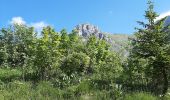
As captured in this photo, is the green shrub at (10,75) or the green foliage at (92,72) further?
the green shrub at (10,75)

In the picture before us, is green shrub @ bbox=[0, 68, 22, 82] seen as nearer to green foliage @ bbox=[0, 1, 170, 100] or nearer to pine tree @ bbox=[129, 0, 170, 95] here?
green foliage @ bbox=[0, 1, 170, 100]

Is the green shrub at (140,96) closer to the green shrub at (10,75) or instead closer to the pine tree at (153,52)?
the pine tree at (153,52)

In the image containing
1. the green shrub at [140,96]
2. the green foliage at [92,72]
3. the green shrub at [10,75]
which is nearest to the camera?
the green shrub at [140,96]

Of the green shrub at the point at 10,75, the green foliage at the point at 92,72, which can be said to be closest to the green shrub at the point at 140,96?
the green foliage at the point at 92,72

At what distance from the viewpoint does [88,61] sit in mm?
19375

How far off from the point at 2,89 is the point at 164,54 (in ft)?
21.5

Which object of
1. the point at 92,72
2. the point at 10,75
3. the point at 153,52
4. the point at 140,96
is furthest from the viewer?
the point at 92,72

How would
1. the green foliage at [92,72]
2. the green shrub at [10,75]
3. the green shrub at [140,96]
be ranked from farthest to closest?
the green shrub at [10,75]
the green foliage at [92,72]
the green shrub at [140,96]

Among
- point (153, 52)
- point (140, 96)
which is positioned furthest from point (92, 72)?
point (140, 96)

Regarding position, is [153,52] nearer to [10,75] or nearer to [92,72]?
[92,72]

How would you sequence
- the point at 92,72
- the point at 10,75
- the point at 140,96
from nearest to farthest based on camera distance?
the point at 140,96 → the point at 10,75 → the point at 92,72

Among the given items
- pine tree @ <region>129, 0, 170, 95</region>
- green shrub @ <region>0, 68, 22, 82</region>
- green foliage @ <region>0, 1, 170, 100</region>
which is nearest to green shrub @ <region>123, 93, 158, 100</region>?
green foliage @ <region>0, 1, 170, 100</region>

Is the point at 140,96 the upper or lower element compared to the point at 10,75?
lower

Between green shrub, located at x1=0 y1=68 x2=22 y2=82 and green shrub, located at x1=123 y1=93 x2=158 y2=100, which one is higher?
green shrub, located at x1=0 y1=68 x2=22 y2=82
